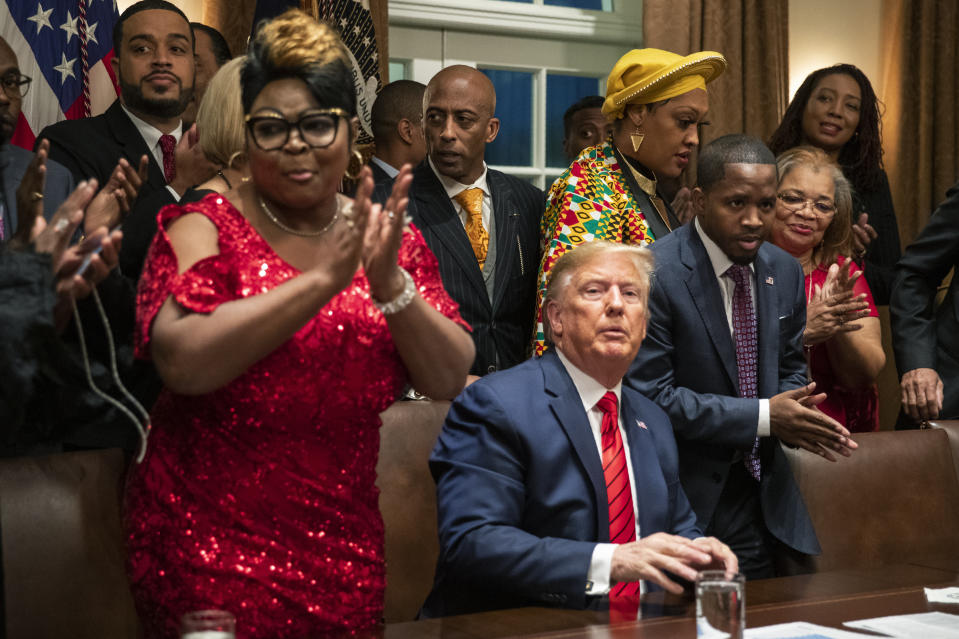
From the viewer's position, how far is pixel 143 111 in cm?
305

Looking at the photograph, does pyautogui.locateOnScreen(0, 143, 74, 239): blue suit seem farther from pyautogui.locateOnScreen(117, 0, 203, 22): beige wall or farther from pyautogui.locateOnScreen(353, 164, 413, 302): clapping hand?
pyautogui.locateOnScreen(117, 0, 203, 22): beige wall

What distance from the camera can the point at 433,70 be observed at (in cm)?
505

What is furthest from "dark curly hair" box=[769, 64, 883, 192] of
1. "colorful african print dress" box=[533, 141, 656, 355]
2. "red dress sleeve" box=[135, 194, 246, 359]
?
"red dress sleeve" box=[135, 194, 246, 359]

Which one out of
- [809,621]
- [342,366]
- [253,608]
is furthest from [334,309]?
[809,621]

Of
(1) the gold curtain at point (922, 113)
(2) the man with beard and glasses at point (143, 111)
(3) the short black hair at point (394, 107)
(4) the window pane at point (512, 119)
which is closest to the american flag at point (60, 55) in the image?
(2) the man with beard and glasses at point (143, 111)

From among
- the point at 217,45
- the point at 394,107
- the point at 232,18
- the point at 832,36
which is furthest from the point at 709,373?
the point at 832,36

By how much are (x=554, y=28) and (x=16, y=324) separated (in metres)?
4.25

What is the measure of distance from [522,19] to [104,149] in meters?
2.77

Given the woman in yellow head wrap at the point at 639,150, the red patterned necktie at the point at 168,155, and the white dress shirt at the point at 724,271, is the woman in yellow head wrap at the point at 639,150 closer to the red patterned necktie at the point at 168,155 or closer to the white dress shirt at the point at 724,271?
the white dress shirt at the point at 724,271

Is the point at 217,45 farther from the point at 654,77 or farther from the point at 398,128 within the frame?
the point at 654,77

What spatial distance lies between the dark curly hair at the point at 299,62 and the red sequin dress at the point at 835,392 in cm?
197

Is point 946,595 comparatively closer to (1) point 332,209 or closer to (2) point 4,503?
(1) point 332,209

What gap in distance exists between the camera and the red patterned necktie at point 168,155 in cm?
299

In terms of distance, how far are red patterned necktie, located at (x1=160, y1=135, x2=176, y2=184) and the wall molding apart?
2099mm
